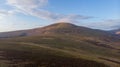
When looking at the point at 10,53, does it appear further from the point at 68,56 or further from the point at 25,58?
the point at 68,56

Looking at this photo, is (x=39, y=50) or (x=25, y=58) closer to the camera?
(x=25, y=58)

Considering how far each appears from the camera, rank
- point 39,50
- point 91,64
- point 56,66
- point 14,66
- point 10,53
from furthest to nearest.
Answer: point 39,50 → point 10,53 → point 91,64 → point 56,66 → point 14,66

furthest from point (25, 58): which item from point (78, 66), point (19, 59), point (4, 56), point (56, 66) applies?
point (78, 66)

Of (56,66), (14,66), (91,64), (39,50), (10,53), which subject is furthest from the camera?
(39,50)

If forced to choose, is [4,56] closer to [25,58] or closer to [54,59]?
[25,58]

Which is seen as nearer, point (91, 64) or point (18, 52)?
point (91, 64)

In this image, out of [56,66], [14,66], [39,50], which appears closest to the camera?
[14,66]

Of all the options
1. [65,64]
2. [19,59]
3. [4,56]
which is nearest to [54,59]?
[65,64]
